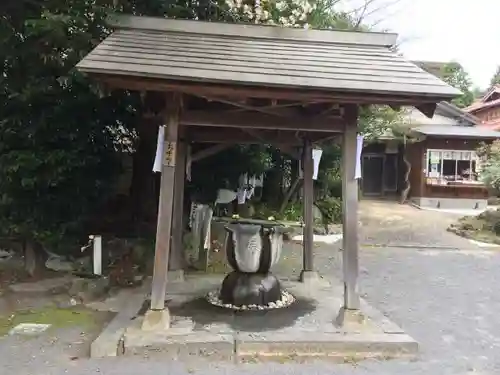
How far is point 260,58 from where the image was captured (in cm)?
491

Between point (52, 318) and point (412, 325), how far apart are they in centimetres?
422

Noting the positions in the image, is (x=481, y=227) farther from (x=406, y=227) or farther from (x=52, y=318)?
(x=52, y=318)

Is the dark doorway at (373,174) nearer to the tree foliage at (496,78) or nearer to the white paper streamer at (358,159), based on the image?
the white paper streamer at (358,159)

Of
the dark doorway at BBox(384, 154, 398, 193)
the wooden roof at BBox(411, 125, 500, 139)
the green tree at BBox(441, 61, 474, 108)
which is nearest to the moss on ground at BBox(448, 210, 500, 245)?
the wooden roof at BBox(411, 125, 500, 139)

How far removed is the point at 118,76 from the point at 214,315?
270 cm

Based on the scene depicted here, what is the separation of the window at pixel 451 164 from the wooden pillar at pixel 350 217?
51.0ft

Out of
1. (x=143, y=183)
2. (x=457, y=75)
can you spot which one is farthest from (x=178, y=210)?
(x=457, y=75)

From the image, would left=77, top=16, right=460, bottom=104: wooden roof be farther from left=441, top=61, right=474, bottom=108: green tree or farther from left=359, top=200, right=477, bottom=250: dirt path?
left=441, top=61, right=474, bottom=108: green tree

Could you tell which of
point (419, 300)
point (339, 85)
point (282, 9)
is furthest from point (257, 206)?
point (339, 85)

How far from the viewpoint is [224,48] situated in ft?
16.8

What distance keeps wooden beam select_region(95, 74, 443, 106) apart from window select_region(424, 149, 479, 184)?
15.9 metres

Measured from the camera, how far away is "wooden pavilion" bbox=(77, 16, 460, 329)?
14.2ft

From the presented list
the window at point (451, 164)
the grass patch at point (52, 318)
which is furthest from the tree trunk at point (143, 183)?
the window at point (451, 164)

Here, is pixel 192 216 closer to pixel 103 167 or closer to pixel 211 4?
pixel 103 167
